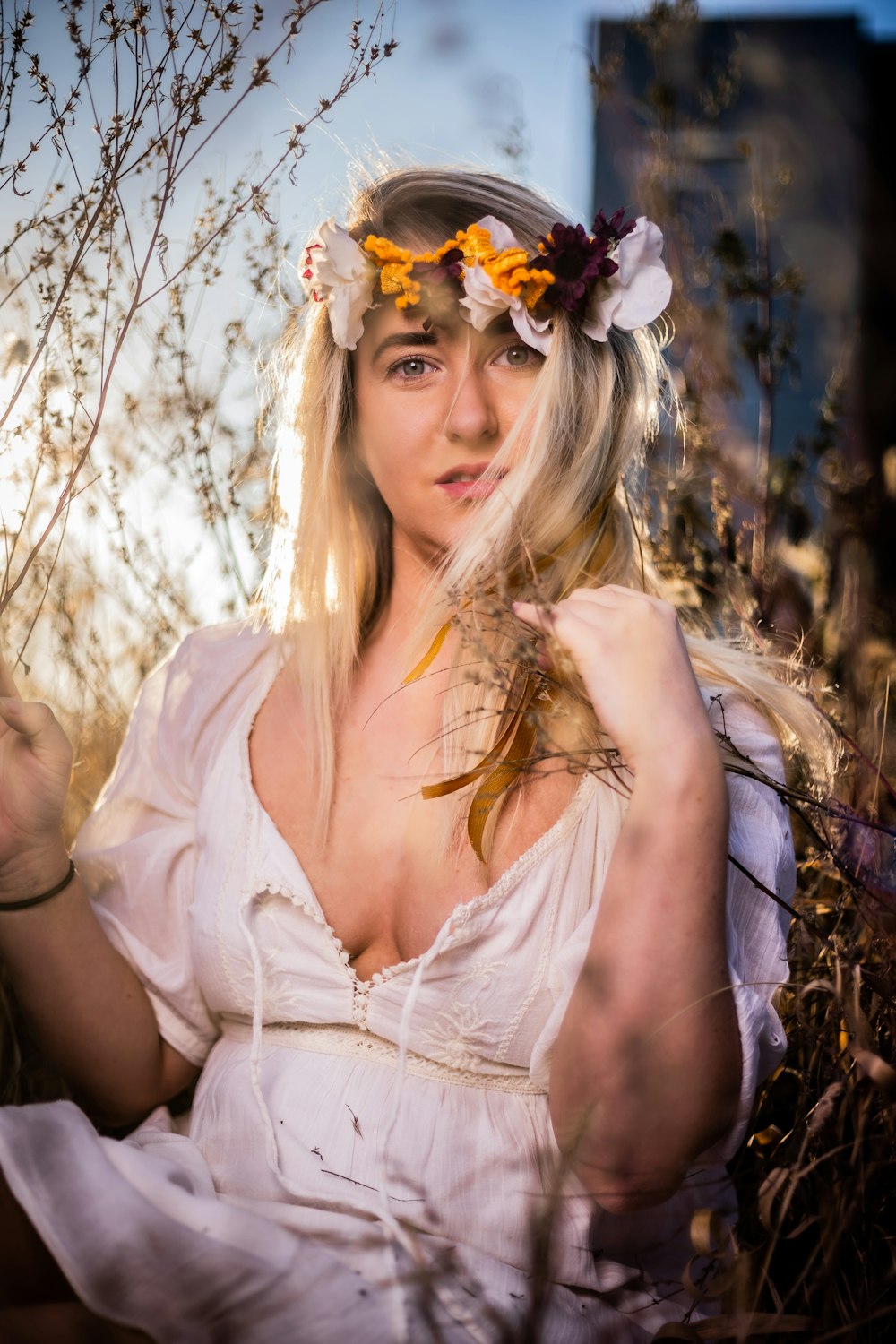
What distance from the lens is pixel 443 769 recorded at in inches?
69.8

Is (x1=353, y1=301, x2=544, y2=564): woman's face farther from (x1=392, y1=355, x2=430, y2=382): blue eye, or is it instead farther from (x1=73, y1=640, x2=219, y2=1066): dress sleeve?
(x1=73, y1=640, x2=219, y2=1066): dress sleeve

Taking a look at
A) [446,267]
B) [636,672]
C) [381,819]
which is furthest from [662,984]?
[446,267]

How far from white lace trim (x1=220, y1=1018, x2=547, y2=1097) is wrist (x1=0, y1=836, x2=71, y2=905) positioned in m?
0.39

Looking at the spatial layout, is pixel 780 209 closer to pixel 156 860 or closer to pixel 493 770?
pixel 493 770

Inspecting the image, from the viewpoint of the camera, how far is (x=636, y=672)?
4.40 ft

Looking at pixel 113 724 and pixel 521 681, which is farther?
pixel 113 724

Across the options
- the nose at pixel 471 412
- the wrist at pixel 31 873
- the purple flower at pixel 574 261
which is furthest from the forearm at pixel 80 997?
the purple flower at pixel 574 261

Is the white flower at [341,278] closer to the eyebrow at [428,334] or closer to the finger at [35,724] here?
the eyebrow at [428,334]

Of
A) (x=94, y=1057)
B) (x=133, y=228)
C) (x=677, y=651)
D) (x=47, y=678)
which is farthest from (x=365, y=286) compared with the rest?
(x=94, y=1057)

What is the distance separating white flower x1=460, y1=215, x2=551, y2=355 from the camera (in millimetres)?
1705

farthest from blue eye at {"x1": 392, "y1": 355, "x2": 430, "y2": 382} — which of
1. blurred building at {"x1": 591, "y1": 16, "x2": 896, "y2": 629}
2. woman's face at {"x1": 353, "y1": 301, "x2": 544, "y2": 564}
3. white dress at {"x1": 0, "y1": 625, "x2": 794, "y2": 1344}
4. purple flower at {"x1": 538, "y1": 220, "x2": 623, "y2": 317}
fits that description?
blurred building at {"x1": 591, "y1": 16, "x2": 896, "y2": 629}

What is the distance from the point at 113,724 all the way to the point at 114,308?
98cm

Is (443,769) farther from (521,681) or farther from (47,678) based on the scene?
(47,678)

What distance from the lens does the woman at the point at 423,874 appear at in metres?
1.31
